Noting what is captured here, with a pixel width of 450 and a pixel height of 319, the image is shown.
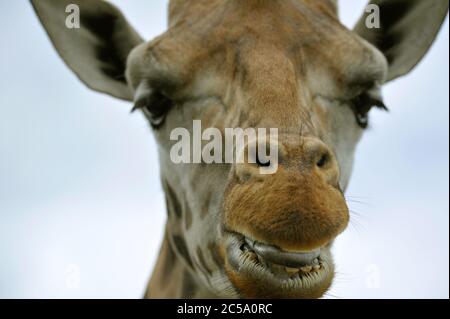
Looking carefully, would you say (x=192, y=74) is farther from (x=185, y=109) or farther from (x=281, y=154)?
(x=281, y=154)

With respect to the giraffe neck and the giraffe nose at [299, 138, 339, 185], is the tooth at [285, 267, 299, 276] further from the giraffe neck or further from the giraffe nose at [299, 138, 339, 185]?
the giraffe neck

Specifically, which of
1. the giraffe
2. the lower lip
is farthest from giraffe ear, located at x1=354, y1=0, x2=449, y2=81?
the lower lip

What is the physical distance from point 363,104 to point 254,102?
3.74 ft

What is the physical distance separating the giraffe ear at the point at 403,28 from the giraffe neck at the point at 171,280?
8.33 ft

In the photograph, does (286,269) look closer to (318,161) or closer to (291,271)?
(291,271)

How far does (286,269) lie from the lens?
138 inches

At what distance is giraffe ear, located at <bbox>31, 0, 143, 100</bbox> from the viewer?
5.50 m

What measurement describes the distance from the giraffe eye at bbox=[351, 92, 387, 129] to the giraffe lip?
5.55 ft

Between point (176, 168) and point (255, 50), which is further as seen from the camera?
point (176, 168)

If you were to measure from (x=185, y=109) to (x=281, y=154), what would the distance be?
60.2 inches

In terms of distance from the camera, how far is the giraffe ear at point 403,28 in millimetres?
5635


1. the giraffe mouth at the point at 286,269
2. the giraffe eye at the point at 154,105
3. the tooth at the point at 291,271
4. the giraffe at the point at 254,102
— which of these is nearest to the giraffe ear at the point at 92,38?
the giraffe at the point at 254,102
